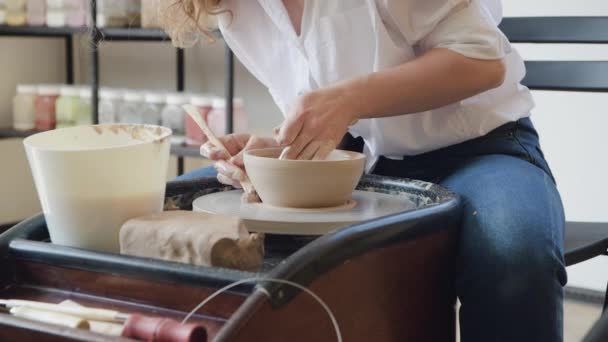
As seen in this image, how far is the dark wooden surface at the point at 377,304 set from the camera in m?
0.58

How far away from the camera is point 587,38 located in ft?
4.77

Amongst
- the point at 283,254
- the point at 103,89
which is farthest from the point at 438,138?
the point at 103,89

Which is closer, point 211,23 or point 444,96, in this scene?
point 444,96

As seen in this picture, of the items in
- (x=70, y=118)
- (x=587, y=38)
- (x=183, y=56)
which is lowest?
(x=70, y=118)

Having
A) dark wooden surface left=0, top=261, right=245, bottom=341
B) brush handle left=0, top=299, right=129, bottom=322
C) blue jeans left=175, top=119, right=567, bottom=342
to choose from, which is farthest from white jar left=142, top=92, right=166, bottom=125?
brush handle left=0, top=299, right=129, bottom=322

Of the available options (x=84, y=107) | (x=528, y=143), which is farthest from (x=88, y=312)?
(x=84, y=107)

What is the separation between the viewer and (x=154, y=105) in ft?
8.02

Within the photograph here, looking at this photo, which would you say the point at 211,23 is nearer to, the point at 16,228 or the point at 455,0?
the point at 455,0

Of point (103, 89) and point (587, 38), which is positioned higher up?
point (587, 38)

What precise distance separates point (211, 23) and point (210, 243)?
5.13 feet

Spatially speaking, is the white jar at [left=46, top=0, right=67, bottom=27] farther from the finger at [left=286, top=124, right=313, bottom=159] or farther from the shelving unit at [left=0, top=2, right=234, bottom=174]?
the finger at [left=286, top=124, right=313, bottom=159]

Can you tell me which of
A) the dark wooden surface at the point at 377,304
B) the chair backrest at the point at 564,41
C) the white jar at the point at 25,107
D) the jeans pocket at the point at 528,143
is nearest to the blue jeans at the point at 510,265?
the dark wooden surface at the point at 377,304

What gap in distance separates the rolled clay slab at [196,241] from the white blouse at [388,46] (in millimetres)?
426

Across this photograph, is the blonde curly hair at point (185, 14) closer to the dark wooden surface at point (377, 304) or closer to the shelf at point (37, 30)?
the dark wooden surface at point (377, 304)
